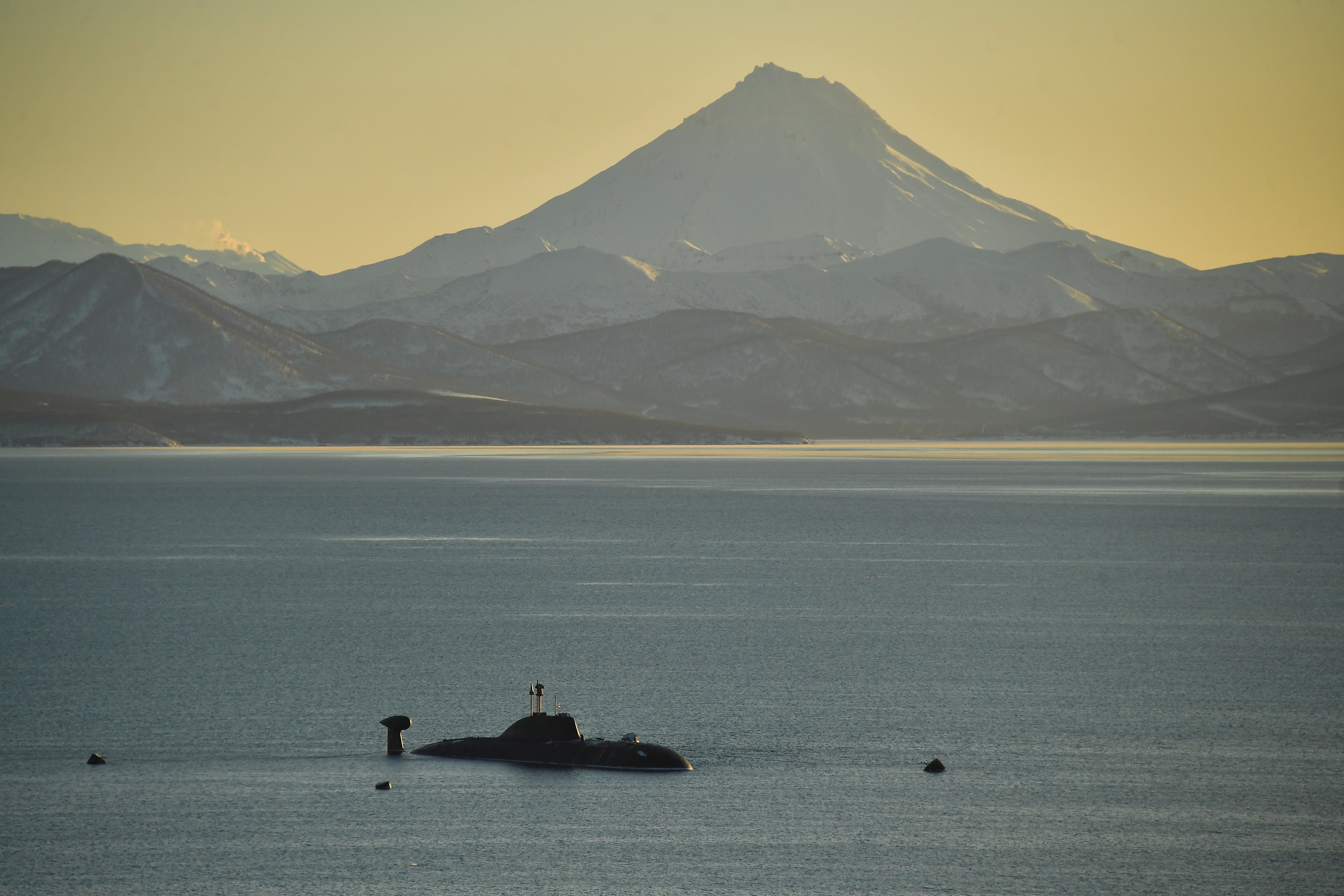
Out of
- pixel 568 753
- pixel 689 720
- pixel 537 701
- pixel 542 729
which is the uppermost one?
pixel 537 701

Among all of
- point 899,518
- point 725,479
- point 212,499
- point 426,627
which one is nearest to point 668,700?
point 426,627

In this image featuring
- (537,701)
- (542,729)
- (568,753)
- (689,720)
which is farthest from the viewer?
(689,720)

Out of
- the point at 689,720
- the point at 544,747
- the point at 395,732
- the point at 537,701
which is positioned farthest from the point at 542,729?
the point at 689,720

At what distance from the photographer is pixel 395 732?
83.8 ft

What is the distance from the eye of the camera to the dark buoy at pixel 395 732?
25250mm

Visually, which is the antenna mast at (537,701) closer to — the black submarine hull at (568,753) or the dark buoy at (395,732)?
the black submarine hull at (568,753)

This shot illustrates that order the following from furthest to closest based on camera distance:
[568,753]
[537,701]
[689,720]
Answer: [689,720] < [537,701] < [568,753]

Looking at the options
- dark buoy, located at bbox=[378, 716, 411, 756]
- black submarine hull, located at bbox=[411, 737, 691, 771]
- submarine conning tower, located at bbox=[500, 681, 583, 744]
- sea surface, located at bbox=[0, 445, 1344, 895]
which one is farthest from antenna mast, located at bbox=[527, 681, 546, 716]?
dark buoy, located at bbox=[378, 716, 411, 756]

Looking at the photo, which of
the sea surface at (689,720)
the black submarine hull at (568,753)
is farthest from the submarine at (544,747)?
the sea surface at (689,720)

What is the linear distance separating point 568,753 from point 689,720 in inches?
149

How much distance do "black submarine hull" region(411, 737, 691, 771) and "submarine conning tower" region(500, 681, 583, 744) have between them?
2.2 inches

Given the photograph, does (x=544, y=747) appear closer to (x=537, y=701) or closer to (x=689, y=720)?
(x=537, y=701)

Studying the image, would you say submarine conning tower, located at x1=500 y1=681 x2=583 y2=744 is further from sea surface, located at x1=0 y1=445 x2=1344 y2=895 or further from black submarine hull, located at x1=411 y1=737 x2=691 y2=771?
sea surface, located at x1=0 y1=445 x2=1344 y2=895

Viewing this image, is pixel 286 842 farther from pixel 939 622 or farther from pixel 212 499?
pixel 212 499
